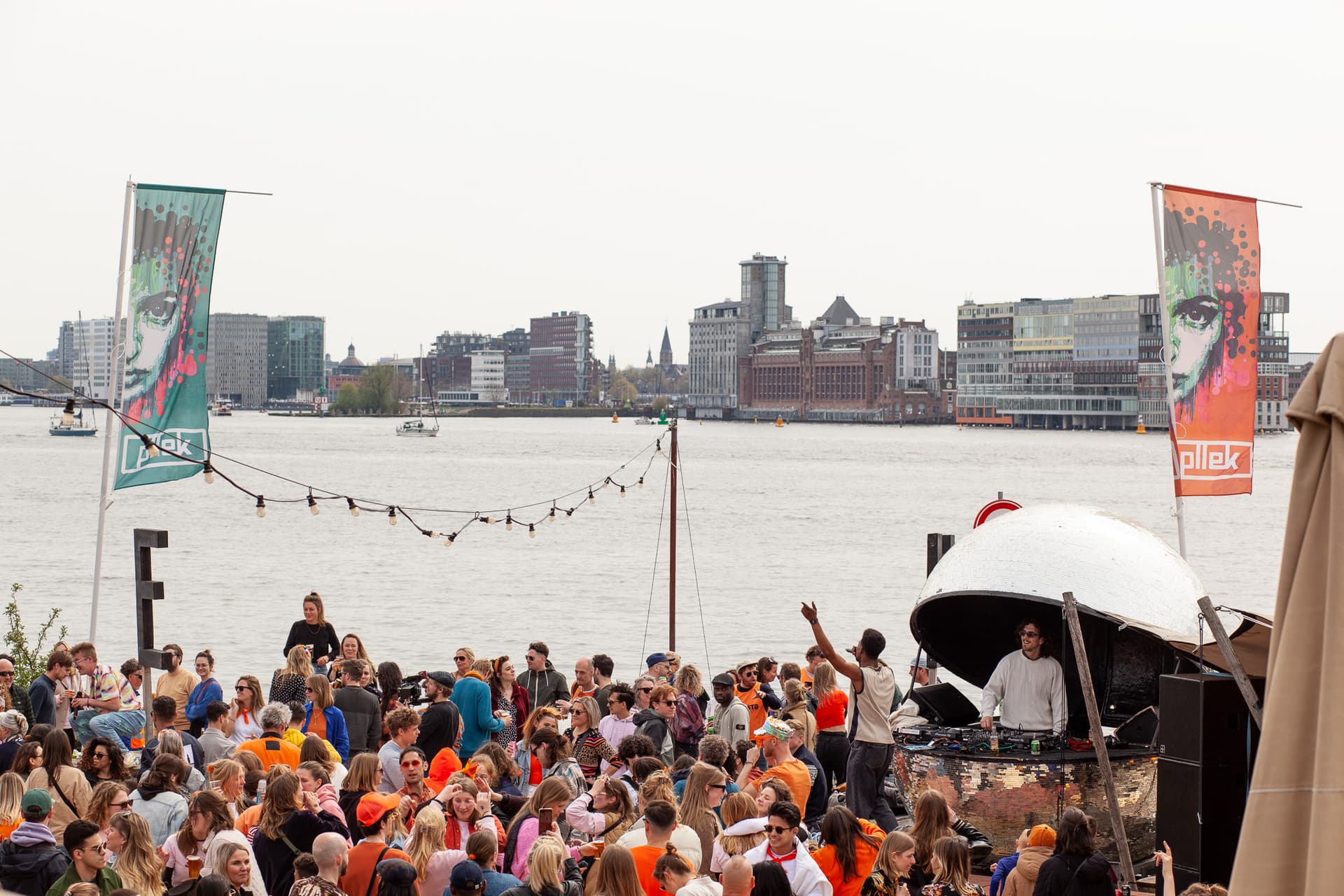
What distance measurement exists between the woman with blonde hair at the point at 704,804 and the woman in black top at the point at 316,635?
25.8 feet

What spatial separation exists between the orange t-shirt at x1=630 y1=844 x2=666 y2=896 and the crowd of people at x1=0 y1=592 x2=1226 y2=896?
0.01 metres

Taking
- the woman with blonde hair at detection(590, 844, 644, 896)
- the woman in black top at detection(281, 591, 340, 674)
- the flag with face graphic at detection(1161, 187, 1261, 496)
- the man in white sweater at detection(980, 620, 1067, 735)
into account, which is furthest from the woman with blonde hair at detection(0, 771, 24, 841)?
the flag with face graphic at detection(1161, 187, 1261, 496)

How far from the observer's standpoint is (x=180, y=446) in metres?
16.7

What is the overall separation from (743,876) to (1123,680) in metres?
7.12

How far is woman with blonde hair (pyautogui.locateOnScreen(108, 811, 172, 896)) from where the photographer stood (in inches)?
301

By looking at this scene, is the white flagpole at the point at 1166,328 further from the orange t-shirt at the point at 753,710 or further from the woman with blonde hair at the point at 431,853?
the woman with blonde hair at the point at 431,853

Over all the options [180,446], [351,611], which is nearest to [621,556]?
[351,611]

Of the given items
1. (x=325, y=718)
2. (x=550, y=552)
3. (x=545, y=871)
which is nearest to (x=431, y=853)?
(x=545, y=871)

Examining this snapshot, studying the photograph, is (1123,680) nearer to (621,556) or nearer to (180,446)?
(180,446)

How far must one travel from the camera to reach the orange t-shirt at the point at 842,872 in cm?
848

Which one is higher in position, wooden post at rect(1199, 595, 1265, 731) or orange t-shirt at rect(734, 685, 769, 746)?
wooden post at rect(1199, 595, 1265, 731)

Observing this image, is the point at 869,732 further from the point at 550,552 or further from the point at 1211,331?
the point at 550,552

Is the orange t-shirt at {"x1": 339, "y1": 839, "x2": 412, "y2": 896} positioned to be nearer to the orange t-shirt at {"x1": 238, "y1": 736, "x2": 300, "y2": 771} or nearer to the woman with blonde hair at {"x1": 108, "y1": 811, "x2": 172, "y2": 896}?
the woman with blonde hair at {"x1": 108, "y1": 811, "x2": 172, "y2": 896}

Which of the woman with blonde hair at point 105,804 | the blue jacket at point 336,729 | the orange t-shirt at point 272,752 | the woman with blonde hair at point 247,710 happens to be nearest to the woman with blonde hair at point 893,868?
the woman with blonde hair at point 105,804
